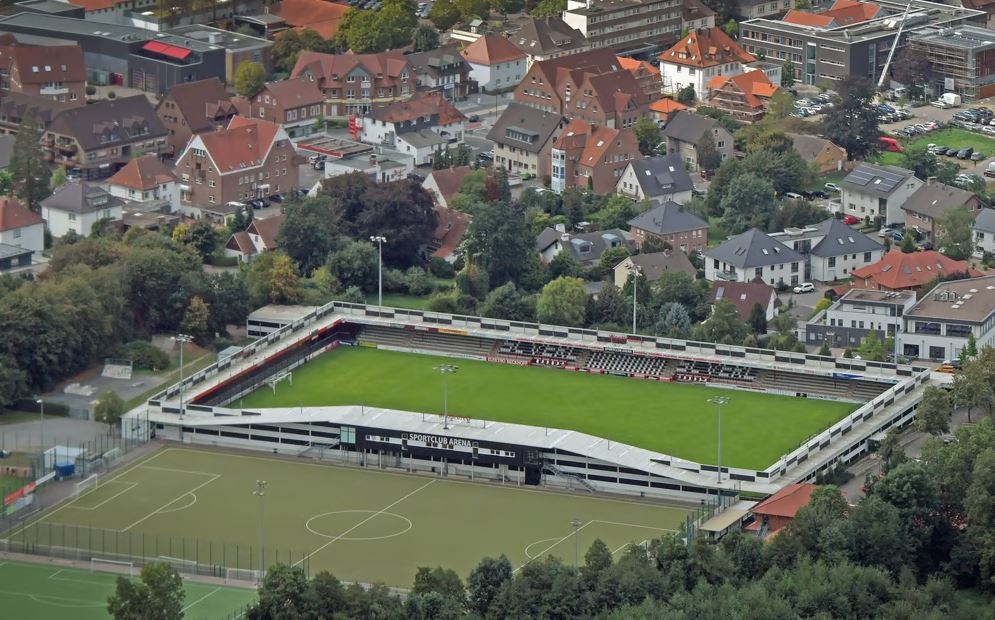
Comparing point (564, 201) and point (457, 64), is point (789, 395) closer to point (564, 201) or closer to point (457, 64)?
point (564, 201)

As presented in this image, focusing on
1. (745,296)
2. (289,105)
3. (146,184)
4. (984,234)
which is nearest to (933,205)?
(984,234)

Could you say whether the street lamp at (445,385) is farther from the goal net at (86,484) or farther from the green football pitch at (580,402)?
the goal net at (86,484)

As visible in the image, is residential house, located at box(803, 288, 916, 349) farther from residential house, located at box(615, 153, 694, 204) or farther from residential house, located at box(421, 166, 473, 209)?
residential house, located at box(421, 166, 473, 209)

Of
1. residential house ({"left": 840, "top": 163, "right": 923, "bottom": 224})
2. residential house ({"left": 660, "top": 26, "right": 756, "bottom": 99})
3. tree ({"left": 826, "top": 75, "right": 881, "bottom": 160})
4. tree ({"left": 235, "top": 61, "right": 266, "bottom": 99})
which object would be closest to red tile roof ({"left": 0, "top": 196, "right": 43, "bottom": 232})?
tree ({"left": 235, "top": 61, "right": 266, "bottom": 99})

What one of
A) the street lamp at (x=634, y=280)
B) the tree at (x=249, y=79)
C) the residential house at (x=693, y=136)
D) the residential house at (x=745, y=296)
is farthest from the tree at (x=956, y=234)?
the tree at (x=249, y=79)

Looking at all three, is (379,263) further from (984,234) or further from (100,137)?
(984,234)

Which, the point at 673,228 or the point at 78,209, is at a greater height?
the point at 673,228

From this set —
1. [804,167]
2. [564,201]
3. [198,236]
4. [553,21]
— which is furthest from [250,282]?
[553,21]
